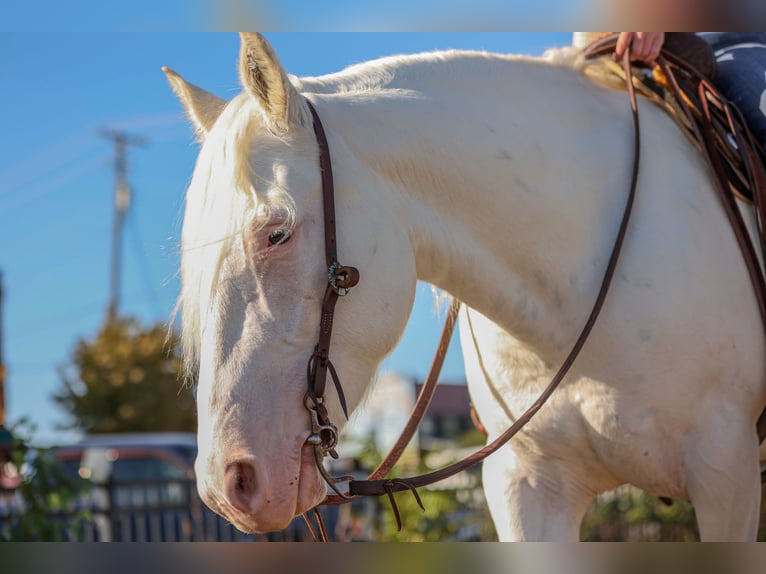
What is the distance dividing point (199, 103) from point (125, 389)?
772 inches

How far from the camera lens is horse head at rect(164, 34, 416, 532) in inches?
78.6

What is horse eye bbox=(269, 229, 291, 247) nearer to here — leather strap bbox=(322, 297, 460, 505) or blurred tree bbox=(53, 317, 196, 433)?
leather strap bbox=(322, 297, 460, 505)

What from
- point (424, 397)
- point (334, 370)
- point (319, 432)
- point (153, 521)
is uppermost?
point (334, 370)

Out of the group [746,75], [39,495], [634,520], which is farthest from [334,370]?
[634,520]

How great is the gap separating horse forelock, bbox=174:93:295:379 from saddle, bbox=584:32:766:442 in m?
1.35

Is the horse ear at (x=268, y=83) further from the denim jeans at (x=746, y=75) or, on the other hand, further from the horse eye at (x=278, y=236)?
the denim jeans at (x=746, y=75)

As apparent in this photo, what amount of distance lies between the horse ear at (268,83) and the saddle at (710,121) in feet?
4.10

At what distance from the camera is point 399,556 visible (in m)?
1.91

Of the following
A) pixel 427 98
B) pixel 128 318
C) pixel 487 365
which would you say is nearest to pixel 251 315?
pixel 427 98

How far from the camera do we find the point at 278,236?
2080 millimetres

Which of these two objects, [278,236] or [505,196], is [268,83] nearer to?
[278,236]

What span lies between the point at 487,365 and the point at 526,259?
18.3 inches

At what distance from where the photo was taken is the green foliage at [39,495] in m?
4.84

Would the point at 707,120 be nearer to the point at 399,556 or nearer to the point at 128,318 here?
the point at 399,556
